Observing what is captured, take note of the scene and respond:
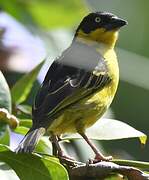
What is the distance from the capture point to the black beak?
3.64 m

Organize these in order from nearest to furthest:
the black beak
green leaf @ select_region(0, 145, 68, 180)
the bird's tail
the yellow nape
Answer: green leaf @ select_region(0, 145, 68, 180), the bird's tail, the black beak, the yellow nape

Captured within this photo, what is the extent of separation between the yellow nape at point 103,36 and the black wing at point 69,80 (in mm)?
386

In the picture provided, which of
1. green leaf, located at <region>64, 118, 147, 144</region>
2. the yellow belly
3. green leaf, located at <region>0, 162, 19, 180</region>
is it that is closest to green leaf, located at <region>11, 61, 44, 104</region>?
the yellow belly

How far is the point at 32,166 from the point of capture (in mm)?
2018

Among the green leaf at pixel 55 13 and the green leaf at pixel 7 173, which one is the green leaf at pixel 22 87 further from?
the green leaf at pixel 7 173

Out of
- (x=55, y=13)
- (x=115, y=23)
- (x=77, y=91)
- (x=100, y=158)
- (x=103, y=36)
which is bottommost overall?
(x=100, y=158)

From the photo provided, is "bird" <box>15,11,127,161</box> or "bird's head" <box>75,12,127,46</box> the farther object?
"bird's head" <box>75,12,127,46</box>

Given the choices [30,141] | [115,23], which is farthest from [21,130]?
[115,23]

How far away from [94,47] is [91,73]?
44 centimetres

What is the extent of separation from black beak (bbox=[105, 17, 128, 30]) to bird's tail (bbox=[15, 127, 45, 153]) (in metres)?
1.24

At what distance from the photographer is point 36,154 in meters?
2.09

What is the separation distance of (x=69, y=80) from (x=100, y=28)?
841 mm

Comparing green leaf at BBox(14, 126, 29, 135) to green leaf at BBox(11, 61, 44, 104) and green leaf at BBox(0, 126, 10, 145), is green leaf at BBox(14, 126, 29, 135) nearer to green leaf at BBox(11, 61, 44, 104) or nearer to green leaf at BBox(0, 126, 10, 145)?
green leaf at BBox(0, 126, 10, 145)

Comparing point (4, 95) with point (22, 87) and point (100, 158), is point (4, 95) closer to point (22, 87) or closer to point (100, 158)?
point (22, 87)
